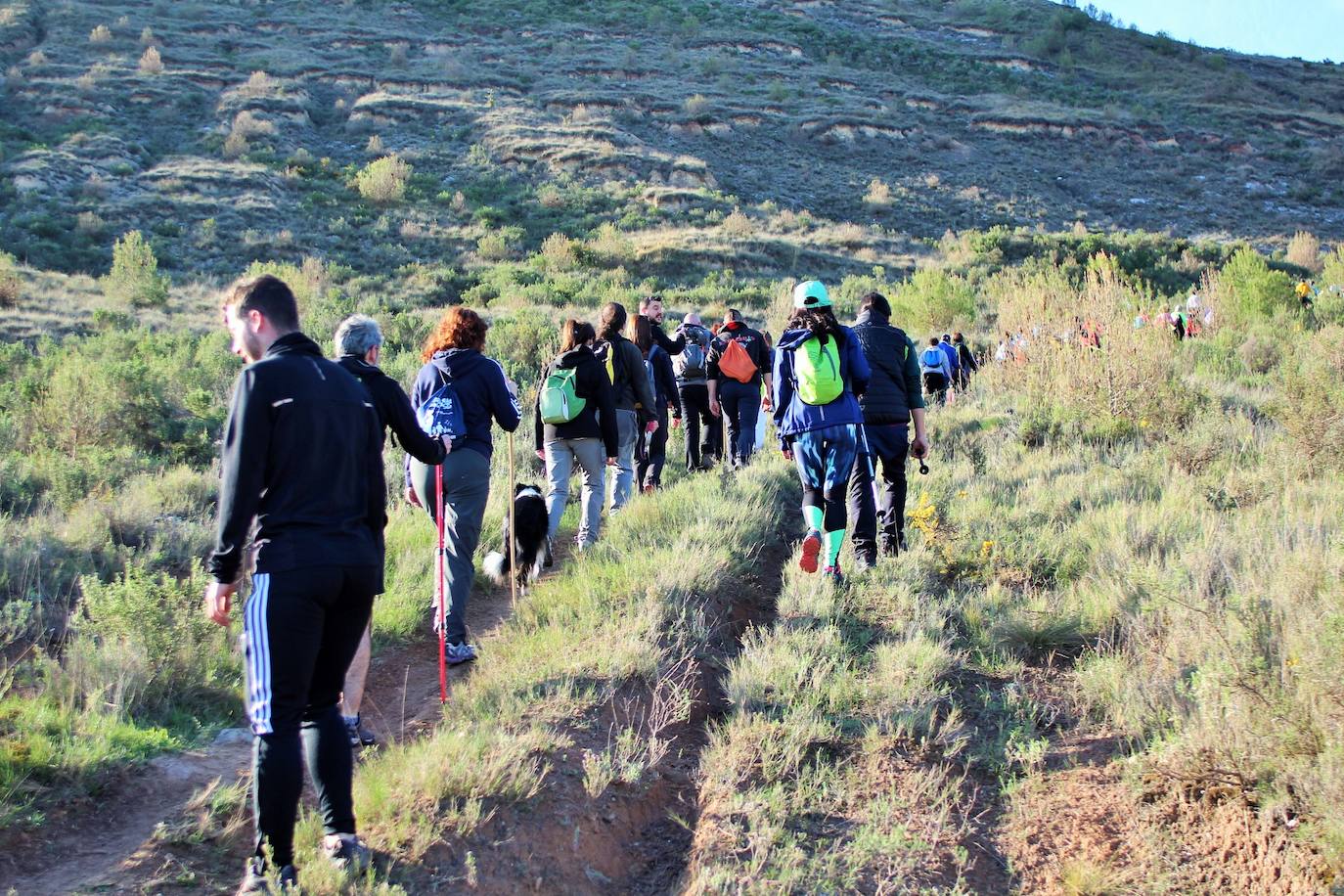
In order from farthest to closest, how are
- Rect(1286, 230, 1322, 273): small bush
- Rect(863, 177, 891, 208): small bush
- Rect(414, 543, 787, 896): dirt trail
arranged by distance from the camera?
Rect(863, 177, 891, 208): small bush → Rect(1286, 230, 1322, 273): small bush → Rect(414, 543, 787, 896): dirt trail

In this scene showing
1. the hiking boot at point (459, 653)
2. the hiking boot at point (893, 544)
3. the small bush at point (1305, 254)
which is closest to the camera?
the hiking boot at point (459, 653)

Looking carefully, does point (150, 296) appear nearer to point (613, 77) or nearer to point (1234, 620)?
point (1234, 620)

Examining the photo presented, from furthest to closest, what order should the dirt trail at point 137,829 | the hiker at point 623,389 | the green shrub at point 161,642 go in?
1. the hiker at point 623,389
2. the green shrub at point 161,642
3. the dirt trail at point 137,829

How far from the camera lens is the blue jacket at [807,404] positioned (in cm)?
579

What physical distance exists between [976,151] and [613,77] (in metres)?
18.7

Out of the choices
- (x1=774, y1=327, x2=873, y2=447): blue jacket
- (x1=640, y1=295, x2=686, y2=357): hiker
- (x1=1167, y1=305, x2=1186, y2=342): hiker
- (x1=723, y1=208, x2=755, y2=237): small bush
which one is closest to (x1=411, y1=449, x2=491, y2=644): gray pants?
(x1=774, y1=327, x2=873, y2=447): blue jacket

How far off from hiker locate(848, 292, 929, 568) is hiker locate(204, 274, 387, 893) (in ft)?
12.4

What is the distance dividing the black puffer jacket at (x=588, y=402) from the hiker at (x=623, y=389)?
432 mm

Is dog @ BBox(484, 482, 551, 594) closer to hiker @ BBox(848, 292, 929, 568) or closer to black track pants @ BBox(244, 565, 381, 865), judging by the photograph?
hiker @ BBox(848, 292, 929, 568)

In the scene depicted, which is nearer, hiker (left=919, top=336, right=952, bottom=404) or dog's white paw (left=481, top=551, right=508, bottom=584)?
dog's white paw (left=481, top=551, right=508, bottom=584)

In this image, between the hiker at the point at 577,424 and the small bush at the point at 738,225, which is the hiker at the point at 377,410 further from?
the small bush at the point at 738,225

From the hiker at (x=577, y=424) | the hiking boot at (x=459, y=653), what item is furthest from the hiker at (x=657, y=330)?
the hiking boot at (x=459, y=653)

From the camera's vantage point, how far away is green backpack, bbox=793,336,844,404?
572 centimetres

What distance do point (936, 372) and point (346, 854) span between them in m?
11.7
